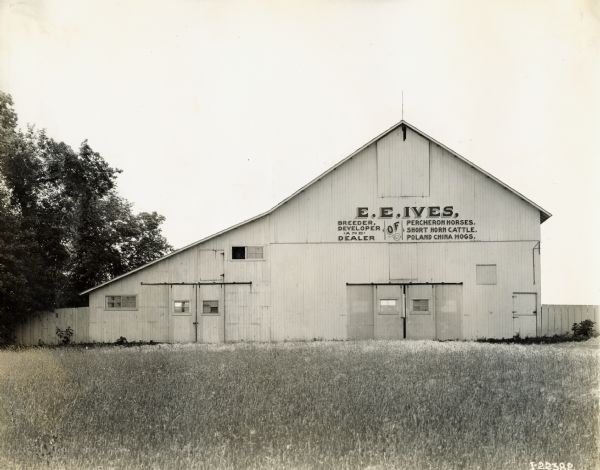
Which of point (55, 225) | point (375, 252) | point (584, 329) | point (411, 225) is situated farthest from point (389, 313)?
point (55, 225)

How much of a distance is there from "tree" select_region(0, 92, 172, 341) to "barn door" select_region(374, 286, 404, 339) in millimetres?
13137

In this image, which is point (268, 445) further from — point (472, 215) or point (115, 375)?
point (472, 215)

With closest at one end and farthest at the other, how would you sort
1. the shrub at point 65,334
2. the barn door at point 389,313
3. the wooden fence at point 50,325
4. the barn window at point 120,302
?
the barn door at point 389,313
the barn window at point 120,302
the shrub at point 65,334
the wooden fence at point 50,325

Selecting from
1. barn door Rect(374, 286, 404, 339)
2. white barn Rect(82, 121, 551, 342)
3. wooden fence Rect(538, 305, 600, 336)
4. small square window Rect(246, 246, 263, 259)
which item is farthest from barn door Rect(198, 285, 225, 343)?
wooden fence Rect(538, 305, 600, 336)

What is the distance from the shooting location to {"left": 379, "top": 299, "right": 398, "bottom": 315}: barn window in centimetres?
2459

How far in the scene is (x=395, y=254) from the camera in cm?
2444

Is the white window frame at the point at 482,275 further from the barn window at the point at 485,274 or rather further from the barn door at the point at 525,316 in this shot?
the barn door at the point at 525,316

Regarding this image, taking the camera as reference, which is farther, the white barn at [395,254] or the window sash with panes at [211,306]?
the window sash with panes at [211,306]

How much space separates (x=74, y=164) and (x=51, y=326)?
865 centimetres

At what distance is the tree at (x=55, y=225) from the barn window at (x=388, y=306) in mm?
13237

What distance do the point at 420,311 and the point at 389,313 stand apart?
3.71 ft

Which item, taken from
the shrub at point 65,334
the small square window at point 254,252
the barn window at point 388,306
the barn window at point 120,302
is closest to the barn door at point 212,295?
the small square window at point 254,252

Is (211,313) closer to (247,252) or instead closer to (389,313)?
(247,252)

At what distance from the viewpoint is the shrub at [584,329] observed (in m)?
24.6
